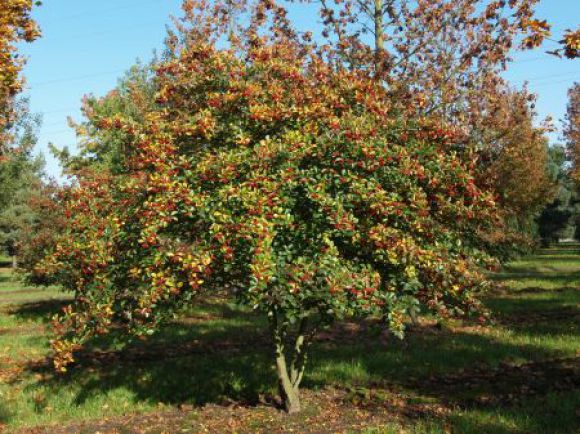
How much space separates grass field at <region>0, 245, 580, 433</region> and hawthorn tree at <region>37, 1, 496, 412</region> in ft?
3.91

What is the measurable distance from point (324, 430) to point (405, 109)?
8513 mm

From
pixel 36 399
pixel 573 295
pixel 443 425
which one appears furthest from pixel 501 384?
pixel 573 295

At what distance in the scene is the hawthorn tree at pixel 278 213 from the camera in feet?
21.6

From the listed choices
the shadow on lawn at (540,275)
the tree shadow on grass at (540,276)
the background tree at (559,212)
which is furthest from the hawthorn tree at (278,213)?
the background tree at (559,212)

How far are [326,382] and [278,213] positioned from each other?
421 centimetres

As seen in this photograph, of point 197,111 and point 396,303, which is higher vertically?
point 197,111

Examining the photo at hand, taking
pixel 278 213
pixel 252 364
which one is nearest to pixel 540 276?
pixel 252 364

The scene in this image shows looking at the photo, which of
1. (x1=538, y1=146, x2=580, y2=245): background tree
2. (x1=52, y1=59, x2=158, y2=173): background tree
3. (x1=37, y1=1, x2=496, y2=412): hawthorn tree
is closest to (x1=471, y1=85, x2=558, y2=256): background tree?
(x1=37, y1=1, x2=496, y2=412): hawthorn tree

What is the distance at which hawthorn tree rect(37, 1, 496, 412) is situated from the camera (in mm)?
6598

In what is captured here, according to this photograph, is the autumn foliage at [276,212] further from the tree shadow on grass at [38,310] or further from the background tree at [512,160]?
the tree shadow on grass at [38,310]

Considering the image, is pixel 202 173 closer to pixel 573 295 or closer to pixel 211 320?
pixel 211 320

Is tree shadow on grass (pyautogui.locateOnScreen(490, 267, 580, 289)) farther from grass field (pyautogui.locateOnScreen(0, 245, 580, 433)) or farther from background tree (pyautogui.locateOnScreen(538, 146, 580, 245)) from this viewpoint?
background tree (pyautogui.locateOnScreen(538, 146, 580, 245))

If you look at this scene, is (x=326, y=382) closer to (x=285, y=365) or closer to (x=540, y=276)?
(x=285, y=365)

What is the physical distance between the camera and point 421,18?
15.3 metres
